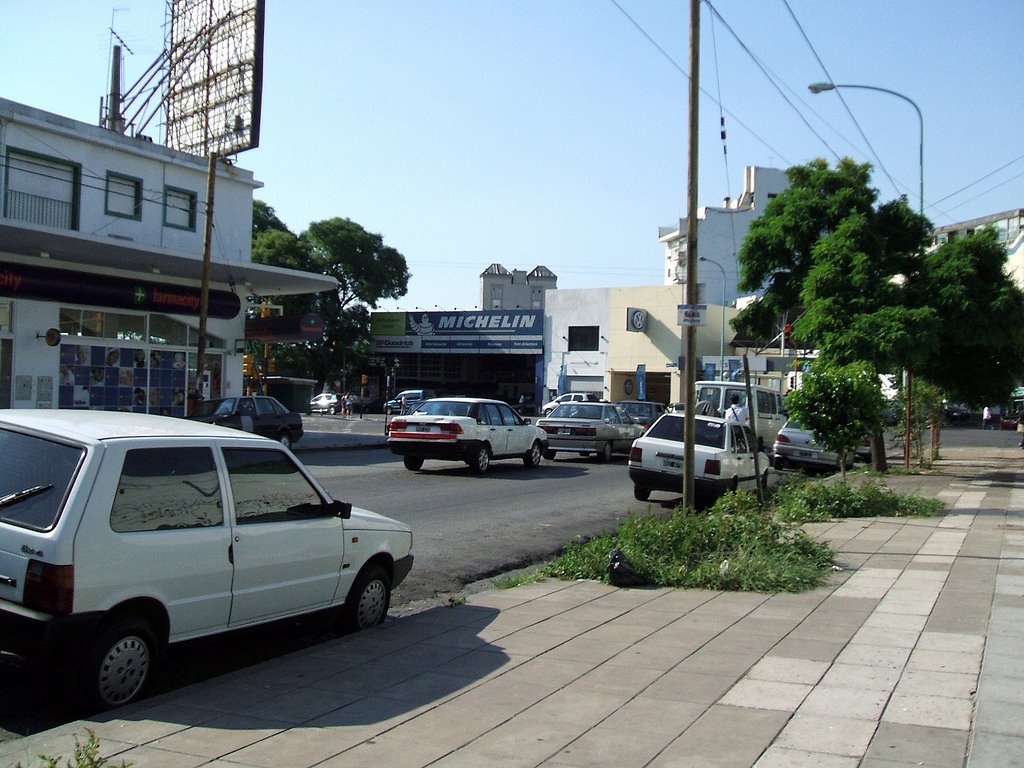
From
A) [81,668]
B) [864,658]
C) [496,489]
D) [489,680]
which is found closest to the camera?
[81,668]

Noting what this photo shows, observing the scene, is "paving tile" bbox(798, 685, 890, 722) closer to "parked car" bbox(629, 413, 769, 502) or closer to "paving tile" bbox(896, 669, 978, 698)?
"paving tile" bbox(896, 669, 978, 698)

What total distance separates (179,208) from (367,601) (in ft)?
82.5

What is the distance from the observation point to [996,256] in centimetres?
2077

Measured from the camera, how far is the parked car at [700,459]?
16.3 m

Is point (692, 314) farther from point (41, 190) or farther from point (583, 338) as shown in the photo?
point (583, 338)

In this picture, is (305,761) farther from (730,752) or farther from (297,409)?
(297,409)

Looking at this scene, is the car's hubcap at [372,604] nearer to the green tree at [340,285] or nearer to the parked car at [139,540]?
Answer: the parked car at [139,540]

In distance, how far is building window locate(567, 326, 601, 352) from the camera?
64.4 m

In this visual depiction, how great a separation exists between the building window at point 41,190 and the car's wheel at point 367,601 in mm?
21251

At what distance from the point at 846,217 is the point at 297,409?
29963 millimetres

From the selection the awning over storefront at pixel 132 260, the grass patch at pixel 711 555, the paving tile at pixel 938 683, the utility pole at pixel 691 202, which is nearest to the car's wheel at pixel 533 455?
the awning over storefront at pixel 132 260

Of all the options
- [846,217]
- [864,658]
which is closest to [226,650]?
[864,658]

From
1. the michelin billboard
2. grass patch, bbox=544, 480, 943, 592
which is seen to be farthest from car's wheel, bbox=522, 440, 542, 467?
the michelin billboard

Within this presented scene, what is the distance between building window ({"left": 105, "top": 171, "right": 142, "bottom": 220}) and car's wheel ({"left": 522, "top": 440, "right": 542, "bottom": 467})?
541 inches
